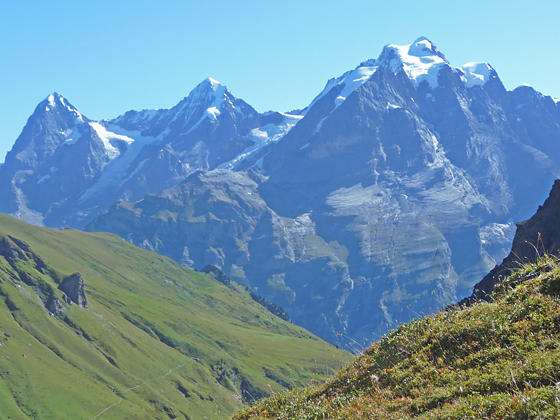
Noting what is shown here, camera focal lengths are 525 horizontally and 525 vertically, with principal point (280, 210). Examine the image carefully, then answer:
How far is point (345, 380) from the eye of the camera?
15.9m

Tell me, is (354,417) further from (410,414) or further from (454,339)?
(454,339)

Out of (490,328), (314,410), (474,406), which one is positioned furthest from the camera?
(314,410)

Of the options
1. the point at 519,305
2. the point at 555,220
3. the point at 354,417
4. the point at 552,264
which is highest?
the point at 555,220

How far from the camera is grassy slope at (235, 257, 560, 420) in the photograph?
10188 mm

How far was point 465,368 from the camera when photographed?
12.3 metres

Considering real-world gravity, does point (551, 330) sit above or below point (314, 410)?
above

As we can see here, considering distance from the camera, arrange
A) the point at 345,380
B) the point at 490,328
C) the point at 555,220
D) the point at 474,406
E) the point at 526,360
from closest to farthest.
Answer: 1. the point at 474,406
2. the point at 526,360
3. the point at 490,328
4. the point at 345,380
5. the point at 555,220

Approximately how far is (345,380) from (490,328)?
4858 mm

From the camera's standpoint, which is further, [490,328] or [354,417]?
[490,328]

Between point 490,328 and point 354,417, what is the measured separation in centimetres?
407

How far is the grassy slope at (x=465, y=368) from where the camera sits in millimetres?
10188

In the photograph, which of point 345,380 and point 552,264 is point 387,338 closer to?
point 345,380

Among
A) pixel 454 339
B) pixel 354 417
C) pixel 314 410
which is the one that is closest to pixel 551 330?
pixel 454 339

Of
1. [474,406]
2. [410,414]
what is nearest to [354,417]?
[410,414]
